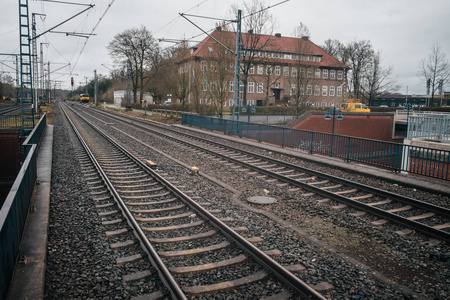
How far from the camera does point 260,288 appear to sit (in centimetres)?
473

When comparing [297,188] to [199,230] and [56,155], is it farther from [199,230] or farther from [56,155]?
[56,155]

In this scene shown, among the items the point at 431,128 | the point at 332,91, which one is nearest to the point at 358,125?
the point at 431,128

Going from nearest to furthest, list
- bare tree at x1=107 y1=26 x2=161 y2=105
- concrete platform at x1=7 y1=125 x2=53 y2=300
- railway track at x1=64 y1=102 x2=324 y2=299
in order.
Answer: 1. concrete platform at x1=7 y1=125 x2=53 y2=300
2. railway track at x1=64 y1=102 x2=324 y2=299
3. bare tree at x1=107 y1=26 x2=161 y2=105

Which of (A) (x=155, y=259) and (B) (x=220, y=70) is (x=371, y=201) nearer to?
(A) (x=155, y=259)

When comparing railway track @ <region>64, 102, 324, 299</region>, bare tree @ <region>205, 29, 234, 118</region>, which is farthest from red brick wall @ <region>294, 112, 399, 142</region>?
railway track @ <region>64, 102, 324, 299</region>

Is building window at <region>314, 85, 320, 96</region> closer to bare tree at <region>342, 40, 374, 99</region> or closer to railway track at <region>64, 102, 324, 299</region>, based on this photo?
bare tree at <region>342, 40, 374, 99</region>

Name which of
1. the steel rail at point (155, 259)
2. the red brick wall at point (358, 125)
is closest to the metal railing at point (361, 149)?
the steel rail at point (155, 259)

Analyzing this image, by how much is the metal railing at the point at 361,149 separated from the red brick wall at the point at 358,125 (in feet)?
40.8

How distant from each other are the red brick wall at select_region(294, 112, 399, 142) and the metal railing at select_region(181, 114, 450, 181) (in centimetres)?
1245

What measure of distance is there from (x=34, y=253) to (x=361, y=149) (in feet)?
40.3

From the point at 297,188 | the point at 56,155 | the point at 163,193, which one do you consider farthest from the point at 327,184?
the point at 56,155

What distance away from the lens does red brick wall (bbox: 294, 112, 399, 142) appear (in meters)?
33.8

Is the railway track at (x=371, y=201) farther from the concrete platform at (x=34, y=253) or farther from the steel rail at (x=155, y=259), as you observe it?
the concrete platform at (x=34, y=253)

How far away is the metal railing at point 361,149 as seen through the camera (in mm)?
11969
